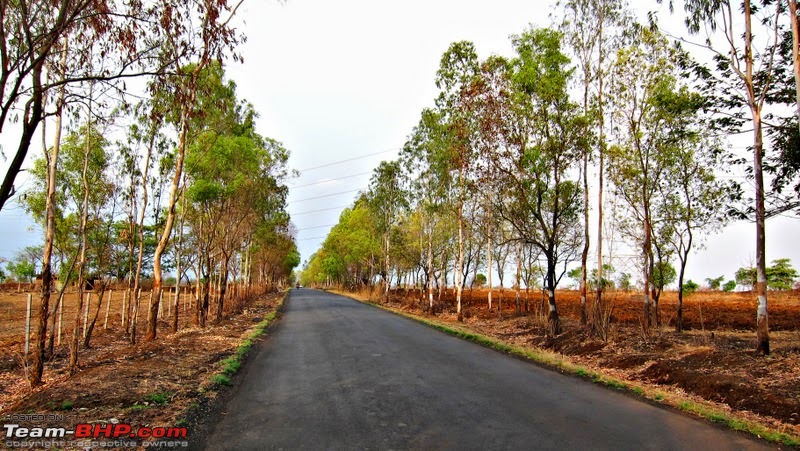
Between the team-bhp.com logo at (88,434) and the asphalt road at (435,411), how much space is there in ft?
2.06


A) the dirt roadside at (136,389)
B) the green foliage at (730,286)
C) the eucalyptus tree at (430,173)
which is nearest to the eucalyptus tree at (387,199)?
the eucalyptus tree at (430,173)

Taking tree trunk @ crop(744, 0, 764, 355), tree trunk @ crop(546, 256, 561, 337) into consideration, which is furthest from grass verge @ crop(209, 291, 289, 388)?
tree trunk @ crop(744, 0, 764, 355)

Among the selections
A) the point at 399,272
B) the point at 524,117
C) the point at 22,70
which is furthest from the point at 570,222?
the point at 399,272

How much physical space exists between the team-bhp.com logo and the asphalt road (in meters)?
0.63

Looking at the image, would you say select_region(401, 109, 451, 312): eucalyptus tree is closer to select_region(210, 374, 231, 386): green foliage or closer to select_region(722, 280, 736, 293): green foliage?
select_region(210, 374, 231, 386): green foliage

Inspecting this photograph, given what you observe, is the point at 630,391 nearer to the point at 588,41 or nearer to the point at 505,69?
the point at 505,69

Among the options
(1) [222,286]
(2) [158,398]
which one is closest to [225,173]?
(1) [222,286]

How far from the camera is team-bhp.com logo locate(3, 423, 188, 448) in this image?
5.04 meters

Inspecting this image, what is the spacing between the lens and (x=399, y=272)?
177 feet

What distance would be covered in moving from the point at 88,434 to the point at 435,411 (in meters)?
4.39

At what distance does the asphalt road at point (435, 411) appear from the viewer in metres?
5.37

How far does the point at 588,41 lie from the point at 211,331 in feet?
58.7

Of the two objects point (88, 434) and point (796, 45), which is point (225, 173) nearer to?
point (88, 434)

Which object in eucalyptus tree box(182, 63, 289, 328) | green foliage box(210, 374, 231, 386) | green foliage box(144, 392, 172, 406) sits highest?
eucalyptus tree box(182, 63, 289, 328)
